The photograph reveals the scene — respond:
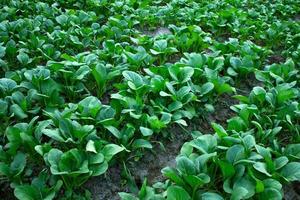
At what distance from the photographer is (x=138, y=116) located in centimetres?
301

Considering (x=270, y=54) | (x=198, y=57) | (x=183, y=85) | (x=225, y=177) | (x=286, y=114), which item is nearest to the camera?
(x=225, y=177)

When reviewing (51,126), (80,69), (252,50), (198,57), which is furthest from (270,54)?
(51,126)

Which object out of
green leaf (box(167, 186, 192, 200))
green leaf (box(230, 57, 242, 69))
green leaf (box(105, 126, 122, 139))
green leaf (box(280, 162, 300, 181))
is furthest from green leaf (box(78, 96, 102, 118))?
green leaf (box(230, 57, 242, 69))

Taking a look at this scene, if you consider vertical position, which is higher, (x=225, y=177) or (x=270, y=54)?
(x=225, y=177)

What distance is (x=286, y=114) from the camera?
329cm

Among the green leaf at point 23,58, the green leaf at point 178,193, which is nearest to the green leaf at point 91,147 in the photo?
the green leaf at point 178,193

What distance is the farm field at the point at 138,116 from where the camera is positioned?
98.7 inches

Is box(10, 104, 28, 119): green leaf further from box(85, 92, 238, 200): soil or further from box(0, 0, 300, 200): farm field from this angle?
box(85, 92, 238, 200): soil

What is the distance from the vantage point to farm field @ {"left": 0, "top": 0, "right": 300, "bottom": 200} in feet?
8.22

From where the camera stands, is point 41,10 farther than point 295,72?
Yes

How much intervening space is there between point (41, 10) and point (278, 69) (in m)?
3.72

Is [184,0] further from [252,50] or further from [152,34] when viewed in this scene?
[252,50]

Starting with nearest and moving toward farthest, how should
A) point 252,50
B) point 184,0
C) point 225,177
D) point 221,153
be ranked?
point 225,177, point 221,153, point 252,50, point 184,0

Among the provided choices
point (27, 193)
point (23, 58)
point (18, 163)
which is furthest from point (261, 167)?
point (23, 58)
